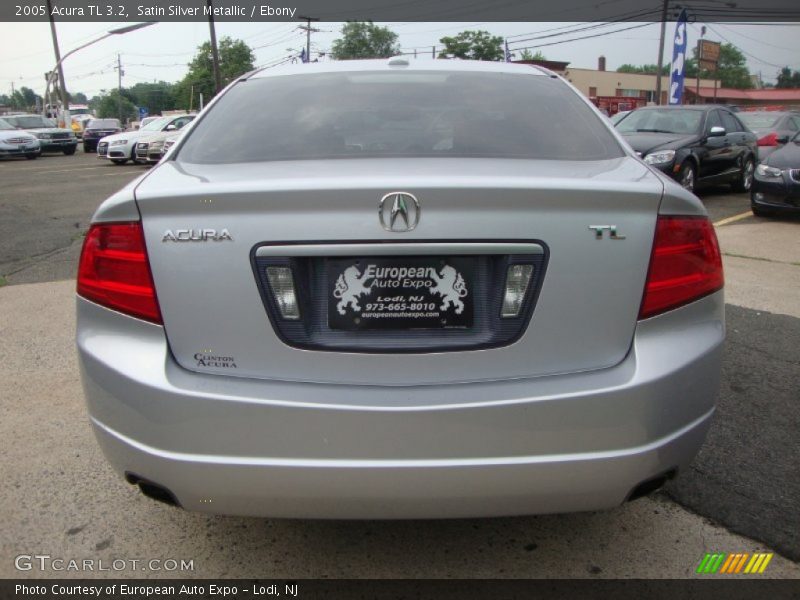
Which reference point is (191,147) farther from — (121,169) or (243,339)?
(121,169)

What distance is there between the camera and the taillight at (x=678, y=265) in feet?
6.23

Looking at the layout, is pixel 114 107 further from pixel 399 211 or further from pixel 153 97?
pixel 399 211

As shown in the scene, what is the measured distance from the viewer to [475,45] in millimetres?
67312

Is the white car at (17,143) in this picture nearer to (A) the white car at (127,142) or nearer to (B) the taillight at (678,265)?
(A) the white car at (127,142)

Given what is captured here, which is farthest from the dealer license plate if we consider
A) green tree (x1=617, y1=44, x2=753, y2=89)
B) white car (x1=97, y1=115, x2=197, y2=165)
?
green tree (x1=617, y1=44, x2=753, y2=89)

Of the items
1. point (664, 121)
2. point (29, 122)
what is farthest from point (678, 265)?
point (29, 122)

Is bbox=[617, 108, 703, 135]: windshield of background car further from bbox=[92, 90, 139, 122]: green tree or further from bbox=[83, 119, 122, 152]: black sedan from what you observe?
bbox=[92, 90, 139, 122]: green tree

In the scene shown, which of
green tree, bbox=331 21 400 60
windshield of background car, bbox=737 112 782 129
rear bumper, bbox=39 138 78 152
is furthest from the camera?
green tree, bbox=331 21 400 60

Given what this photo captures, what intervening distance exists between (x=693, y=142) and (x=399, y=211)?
9.93 m

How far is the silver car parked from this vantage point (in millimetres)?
1790

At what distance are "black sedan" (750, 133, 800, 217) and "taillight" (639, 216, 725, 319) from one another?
27.3 feet

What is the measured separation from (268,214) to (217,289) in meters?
0.24

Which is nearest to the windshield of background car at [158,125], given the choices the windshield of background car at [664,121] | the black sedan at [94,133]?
the black sedan at [94,133]

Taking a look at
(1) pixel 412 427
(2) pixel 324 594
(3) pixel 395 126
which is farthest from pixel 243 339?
(3) pixel 395 126
